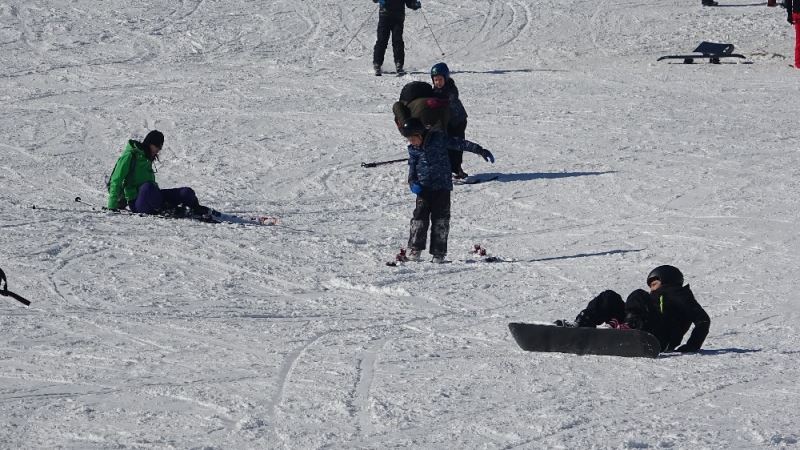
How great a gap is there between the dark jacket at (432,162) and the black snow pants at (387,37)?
7.78 m

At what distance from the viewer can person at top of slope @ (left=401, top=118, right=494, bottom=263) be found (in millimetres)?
10194

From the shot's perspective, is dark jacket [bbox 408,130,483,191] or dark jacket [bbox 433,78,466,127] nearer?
dark jacket [bbox 408,130,483,191]

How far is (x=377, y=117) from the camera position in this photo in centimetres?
1590

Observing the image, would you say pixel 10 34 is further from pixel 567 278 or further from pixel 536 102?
pixel 567 278

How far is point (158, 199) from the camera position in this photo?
39.0ft

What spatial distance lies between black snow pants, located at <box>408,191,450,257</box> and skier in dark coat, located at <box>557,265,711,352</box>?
2.87 meters

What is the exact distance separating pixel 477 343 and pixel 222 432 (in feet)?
7.62

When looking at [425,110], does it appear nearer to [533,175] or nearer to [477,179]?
[477,179]

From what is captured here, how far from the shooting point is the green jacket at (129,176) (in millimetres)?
11906

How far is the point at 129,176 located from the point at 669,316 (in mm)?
6071

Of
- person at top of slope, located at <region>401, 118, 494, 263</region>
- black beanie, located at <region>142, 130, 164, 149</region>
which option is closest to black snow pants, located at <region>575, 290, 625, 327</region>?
person at top of slope, located at <region>401, 118, 494, 263</region>

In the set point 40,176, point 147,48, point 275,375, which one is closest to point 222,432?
point 275,375

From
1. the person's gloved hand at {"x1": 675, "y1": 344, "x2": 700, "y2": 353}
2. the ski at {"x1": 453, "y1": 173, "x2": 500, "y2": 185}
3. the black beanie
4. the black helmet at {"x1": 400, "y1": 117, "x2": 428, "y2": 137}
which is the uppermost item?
the black helmet at {"x1": 400, "y1": 117, "x2": 428, "y2": 137}

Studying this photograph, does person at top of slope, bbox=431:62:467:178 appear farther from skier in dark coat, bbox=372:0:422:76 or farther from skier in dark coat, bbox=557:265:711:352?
skier in dark coat, bbox=557:265:711:352
